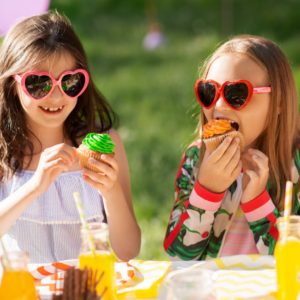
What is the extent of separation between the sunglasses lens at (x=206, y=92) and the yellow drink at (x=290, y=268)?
0.99m

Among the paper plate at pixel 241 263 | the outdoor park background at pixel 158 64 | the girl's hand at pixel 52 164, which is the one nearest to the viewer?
the paper plate at pixel 241 263

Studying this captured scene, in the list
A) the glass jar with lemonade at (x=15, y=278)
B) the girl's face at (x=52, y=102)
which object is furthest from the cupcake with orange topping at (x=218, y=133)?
the glass jar with lemonade at (x=15, y=278)

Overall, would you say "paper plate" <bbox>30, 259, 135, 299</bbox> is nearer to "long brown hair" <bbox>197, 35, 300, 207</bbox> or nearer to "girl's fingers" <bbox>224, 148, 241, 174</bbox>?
"girl's fingers" <bbox>224, 148, 241, 174</bbox>

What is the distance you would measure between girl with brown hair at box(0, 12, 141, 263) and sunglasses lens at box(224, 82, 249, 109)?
0.63 metres

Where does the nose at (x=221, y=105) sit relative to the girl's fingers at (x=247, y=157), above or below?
above

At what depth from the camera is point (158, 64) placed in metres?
7.71

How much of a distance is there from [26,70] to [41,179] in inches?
23.5

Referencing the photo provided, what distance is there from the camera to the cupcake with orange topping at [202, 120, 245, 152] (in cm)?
210

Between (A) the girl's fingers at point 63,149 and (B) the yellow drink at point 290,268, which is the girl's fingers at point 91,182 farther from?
(B) the yellow drink at point 290,268

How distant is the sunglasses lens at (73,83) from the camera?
6.93 ft

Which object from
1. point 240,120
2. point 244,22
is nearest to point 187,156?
point 240,120

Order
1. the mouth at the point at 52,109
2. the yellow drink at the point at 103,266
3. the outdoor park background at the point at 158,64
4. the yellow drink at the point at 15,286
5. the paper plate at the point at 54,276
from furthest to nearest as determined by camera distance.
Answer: the outdoor park background at the point at 158,64, the mouth at the point at 52,109, the paper plate at the point at 54,276, the yellow drink at the point at 103,266, the yellow drink at the point at 15,286

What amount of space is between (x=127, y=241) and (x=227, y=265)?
0.71 m

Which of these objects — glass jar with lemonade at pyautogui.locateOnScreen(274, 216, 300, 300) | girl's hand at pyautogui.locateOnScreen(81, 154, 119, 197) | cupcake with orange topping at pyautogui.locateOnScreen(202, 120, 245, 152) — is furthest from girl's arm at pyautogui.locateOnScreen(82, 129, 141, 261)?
glass jar with lemonade at pyautogui.locateOnScreen(274, 216, 300, 300)
